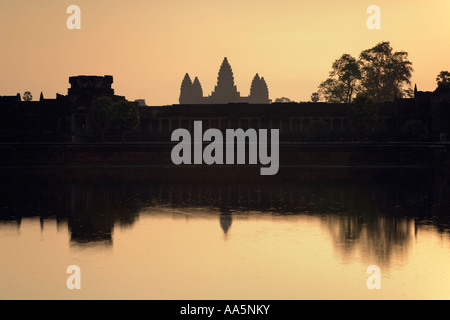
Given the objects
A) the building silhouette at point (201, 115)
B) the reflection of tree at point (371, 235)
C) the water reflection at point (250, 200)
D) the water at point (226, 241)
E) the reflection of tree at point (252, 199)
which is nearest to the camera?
the water at point (226, 241)

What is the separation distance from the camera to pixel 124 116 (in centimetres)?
7819

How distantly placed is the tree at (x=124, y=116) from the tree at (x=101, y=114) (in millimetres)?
1742

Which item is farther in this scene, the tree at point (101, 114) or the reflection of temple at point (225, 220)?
the tree at point (101, 114)

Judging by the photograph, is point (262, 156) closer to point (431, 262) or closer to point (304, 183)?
point (304, 183)

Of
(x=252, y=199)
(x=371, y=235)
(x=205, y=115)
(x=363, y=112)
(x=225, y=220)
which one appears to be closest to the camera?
(x=371, y=235)

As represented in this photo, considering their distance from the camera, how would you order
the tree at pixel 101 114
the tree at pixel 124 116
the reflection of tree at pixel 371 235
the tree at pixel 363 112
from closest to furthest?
the reflection of tree at pixel 371 235, the tree at pixel 124 116, the tree at pixel 363 112, the tree at pixel 101 114

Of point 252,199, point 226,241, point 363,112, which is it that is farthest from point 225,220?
point 363,112

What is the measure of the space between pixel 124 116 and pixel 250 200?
157 feet

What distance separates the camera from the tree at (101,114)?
82.1m

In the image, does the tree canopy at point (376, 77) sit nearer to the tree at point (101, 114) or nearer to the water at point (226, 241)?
the tree at point (101, 114)

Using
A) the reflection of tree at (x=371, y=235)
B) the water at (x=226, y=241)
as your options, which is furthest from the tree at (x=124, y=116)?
the reflection of tree at (x=371, y=235)

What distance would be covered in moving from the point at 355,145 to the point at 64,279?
2034 inches

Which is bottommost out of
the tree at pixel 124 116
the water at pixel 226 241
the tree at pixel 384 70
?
the water at pixel 226 241

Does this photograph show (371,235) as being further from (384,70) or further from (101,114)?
(384,70)
